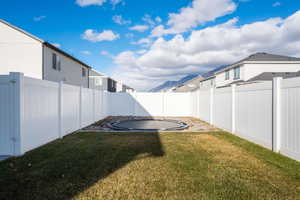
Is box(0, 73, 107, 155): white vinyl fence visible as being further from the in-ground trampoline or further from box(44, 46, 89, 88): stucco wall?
box(44, 46, 89, 88): stucco wall

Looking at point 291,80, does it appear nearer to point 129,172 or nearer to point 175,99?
point 129,172

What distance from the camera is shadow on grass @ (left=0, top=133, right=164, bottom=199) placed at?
2482mm

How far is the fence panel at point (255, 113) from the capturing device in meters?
4.53

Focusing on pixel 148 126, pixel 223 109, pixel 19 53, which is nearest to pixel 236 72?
pixel 223 109

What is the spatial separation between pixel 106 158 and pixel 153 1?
1090 centimetres

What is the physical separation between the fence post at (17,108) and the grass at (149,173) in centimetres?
51

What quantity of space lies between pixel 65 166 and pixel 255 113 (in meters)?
5.53

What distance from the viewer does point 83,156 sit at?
13.1 ft

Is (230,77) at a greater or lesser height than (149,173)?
greater

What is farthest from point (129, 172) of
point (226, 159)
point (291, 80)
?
point (291, 80)

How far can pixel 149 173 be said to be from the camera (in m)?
3.09

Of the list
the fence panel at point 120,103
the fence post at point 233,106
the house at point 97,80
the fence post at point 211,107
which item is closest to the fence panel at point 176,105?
the fence panel at point 120,103

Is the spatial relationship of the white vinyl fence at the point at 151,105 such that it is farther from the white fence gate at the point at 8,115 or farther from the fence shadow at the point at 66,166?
the white fence gate at the point at 8,115

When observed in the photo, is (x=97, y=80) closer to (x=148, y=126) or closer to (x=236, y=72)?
(x=148, y=126)
